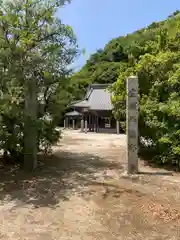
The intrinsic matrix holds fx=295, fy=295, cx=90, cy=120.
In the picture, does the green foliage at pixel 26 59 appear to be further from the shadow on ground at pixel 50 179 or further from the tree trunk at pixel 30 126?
the shadow on ground at pixel 50 179

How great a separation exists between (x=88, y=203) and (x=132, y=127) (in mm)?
3311

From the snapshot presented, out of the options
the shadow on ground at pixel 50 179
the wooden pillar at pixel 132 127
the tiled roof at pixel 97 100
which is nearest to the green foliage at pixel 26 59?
Answer: the shadow on ground at pixel 50 179

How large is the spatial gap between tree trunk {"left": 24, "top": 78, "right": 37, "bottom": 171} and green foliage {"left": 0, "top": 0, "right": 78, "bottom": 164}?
36 millimetres

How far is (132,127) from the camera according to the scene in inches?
351

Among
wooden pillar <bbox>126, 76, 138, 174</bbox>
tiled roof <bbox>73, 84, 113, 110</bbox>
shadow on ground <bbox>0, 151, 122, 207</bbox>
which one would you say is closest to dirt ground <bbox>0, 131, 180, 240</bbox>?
shadow on ground <bbox>0, 151, 122, 207</bbox>

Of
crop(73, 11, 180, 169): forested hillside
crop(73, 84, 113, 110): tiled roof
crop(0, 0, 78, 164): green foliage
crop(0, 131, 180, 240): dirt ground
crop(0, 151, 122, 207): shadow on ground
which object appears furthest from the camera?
crop(73, 84, 113, 110): tiled roof

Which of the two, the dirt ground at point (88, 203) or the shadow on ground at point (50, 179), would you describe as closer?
the dirt ground at point (88, 203)

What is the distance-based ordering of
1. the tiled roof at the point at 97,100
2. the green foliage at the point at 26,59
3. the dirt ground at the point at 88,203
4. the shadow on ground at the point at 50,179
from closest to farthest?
1. the dirt ground at the point at 88,203
2. the shadow on ground at the point at 50,179
3. the green foliage at the point at 26,59
4. the tiled roof at the point at 97,100

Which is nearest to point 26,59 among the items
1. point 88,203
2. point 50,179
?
point 50,179

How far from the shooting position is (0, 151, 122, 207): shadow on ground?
6.76 m

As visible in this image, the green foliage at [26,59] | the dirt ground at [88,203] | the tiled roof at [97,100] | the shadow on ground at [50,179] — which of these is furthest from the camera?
the tiled roof at [97,100]

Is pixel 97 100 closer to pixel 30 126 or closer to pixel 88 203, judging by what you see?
pixel 30 126

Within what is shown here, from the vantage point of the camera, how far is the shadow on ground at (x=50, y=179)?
6758mm

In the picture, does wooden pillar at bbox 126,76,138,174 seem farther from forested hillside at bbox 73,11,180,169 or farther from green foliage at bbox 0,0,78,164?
green foliage at bbox 0,0,78,164
